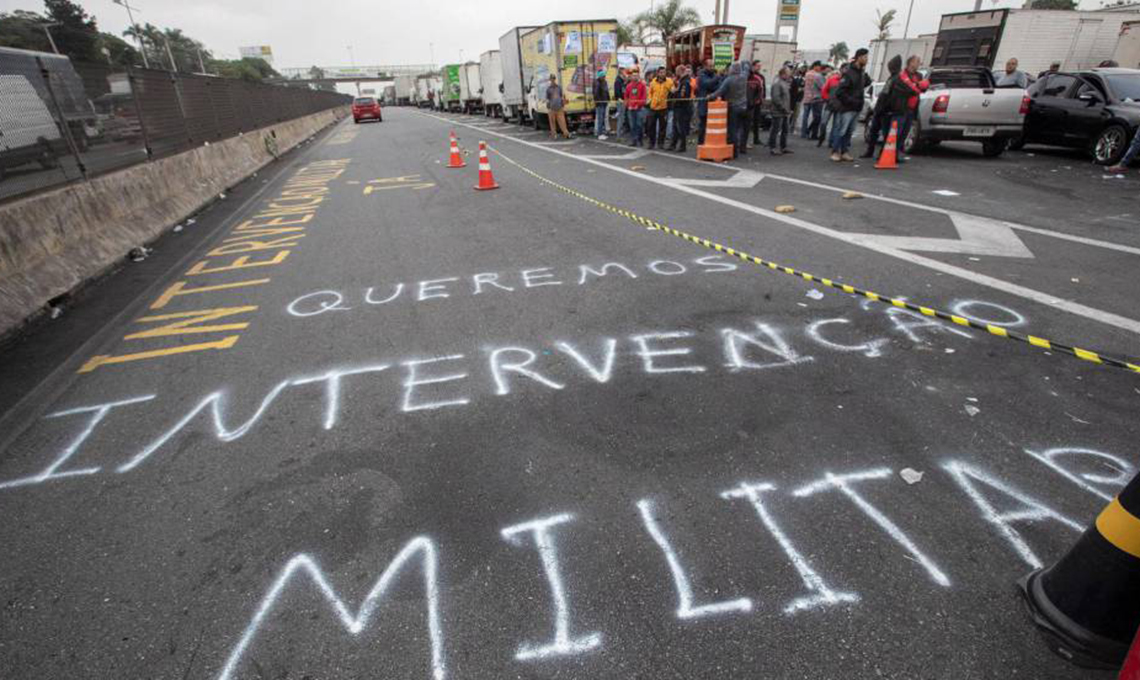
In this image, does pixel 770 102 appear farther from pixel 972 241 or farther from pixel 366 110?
pixel 366 110

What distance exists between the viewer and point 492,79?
31.1 m

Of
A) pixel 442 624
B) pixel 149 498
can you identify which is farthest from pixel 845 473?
→ pixel 149 498

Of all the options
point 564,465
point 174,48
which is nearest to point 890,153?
point 564,465

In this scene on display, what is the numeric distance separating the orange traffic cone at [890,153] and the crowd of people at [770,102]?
0.16 m

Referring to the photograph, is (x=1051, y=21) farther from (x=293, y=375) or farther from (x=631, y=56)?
(x=293, y=375)

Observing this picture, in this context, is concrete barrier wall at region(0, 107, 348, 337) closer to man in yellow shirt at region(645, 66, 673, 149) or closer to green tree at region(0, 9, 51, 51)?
man in yellow shirt at region(645, 66, 673, 149)

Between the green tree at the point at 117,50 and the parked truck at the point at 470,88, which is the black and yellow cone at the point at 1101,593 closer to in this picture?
the parked truck at the point at 470,88

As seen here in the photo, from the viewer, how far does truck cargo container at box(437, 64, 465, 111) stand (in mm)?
43344

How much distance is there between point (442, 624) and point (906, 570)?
171 centimetres

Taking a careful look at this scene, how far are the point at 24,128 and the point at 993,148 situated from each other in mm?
15638

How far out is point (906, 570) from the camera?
6.81 feet

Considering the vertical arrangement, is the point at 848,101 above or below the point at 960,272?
above

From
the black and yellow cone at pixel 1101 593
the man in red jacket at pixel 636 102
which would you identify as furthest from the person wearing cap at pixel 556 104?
the black and yellow cone at pixel 1101 593

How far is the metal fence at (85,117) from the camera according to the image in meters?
5.42
